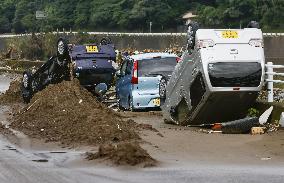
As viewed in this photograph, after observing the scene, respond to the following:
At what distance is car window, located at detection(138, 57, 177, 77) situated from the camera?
19.7 meters

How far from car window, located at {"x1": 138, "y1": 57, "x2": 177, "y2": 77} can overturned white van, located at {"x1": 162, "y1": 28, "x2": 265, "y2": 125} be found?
4.49 meters

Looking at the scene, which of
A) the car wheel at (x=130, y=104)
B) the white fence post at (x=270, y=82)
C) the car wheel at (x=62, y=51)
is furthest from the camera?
the car wheel at (x=62, y=51)

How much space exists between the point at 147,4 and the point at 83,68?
49.4 meters

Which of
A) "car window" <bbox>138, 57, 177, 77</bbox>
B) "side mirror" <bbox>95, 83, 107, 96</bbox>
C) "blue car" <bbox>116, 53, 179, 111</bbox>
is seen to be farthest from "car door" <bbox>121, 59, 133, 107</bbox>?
"side mirror" <bbox>95, 83, 107, 96</bbox>

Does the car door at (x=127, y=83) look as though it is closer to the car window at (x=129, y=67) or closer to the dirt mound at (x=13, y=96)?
the car window at (x=129, y=67)

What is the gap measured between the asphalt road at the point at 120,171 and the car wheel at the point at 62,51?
9.66 m

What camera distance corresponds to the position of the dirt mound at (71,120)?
1298cm

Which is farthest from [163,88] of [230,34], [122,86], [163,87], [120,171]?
[120,171]

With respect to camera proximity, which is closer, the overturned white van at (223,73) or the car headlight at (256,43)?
the overturned white van at (223,73)

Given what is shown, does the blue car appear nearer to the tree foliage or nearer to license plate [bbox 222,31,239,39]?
license plate [bbox 222,31,239,39]

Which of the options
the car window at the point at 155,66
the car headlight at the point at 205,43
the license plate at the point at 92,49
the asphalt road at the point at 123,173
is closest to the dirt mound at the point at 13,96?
the license plate at the point at 92,49

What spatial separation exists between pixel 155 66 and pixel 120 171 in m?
10.2

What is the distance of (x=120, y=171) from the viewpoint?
973 cm

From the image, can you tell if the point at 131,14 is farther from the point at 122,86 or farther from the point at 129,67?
the point at 129,67
